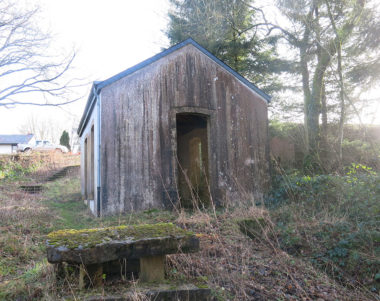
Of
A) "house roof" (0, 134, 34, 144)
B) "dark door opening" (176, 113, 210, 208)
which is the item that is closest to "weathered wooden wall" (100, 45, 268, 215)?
"dark door opening" (176, 113, 210, 208)

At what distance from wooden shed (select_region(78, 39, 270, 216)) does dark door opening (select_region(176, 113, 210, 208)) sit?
98cm

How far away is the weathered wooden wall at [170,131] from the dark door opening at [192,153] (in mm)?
1678

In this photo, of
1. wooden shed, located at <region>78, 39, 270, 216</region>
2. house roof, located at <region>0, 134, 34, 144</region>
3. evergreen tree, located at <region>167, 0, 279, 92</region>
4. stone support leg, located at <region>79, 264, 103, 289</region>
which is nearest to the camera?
stone support leg, located at <region>79, 264, 103, 289</region>

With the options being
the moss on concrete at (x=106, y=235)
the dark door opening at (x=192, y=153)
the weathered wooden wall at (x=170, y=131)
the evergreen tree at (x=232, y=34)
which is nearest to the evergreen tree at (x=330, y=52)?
the evergreen tree at (x=232, y=34)

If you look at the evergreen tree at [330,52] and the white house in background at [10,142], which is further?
the white house in background at [10,142]

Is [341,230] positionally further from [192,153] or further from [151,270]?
[192,153]

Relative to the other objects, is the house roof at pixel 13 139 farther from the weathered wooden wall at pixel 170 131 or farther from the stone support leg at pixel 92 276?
the stone support leg at pixel 92 276

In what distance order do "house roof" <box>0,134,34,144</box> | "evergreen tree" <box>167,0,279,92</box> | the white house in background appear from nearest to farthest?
1. "evergreen tree" <box>167,0,279,92</box>
2. the white house in background
3. "house roof" <box>0,134,34,144</box>

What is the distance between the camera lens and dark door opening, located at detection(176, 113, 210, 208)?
10391mm

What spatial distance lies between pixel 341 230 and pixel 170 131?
474cm

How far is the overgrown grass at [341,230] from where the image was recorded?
13.9 ft

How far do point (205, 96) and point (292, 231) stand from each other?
4714 millimetres

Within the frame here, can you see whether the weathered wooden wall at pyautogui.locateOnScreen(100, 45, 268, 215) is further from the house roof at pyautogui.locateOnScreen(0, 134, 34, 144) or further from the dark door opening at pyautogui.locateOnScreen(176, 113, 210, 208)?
the house roof at pyautogui.locateOnScreen(0, 134, 34, 144)

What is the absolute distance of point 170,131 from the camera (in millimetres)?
7934
